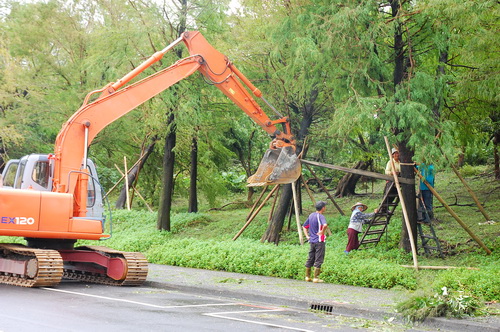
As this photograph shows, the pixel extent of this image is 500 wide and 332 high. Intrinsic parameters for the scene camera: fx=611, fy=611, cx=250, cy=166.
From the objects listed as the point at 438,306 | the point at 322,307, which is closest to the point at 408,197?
the point at 322,307

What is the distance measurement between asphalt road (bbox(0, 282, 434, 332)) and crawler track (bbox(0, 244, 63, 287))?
199mm

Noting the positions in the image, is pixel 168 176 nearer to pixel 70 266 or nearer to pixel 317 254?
pixel 70 266

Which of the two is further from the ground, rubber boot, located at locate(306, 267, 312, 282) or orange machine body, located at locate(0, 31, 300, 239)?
orange machine body, located at locate(0, 31, 300, 239)

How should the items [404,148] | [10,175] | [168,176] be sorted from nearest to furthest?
[10,175]
[404,148]
[168,176]

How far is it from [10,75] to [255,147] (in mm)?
12378

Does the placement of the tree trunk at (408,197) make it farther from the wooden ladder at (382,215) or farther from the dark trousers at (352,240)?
the dark trousers at (352,240)

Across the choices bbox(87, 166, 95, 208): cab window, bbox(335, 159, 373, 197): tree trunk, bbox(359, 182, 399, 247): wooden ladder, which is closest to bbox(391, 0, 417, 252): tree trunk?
bbox(359, 182, 399, 247): wooden ladder

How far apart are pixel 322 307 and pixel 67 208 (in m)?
5.68

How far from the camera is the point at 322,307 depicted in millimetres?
10828

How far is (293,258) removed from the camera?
1489 cm

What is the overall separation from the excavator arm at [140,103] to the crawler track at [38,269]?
4.12ft

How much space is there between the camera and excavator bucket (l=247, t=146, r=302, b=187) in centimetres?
1577

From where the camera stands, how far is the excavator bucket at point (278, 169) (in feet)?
51.7

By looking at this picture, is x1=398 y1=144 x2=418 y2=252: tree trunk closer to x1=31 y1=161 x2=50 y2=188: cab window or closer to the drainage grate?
the drainage grate
